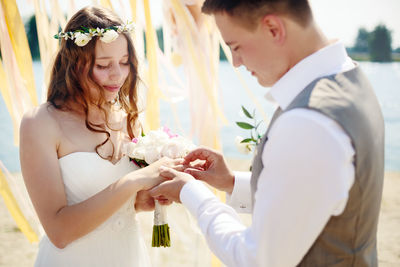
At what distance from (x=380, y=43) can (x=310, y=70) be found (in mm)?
29214

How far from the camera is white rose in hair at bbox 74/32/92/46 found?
2176 mm

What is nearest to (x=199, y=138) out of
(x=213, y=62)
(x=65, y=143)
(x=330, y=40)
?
(x=213, y=62)

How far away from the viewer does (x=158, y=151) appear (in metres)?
2.19

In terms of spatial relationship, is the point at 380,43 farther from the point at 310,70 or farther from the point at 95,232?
the point at 310,70

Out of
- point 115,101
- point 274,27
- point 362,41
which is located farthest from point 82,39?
point 362,41

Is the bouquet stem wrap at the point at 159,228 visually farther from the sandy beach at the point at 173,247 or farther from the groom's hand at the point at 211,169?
the sandy beach at the point at 173,247

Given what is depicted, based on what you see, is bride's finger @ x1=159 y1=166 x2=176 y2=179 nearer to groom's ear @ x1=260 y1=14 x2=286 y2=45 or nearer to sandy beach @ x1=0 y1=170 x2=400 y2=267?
groom's ear @ x1=260 y1=14 x2=286 y2=45

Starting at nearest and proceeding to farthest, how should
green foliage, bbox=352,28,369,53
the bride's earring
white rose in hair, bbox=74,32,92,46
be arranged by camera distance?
white rose in hair, bbox=74,32,92,46 → the bride's earring → green foliage, bbox=352,28,369,53

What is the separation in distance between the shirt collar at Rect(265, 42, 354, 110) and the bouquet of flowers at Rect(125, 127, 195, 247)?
0.99 metres

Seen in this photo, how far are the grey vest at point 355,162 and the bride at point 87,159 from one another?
1031 millimetres

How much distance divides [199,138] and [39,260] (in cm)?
130

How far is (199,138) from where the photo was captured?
292 centimetres

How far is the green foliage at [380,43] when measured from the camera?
27422 mm

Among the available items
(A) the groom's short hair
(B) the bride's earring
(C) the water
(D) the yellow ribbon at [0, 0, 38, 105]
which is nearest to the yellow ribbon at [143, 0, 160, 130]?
(B) the bride's earring
